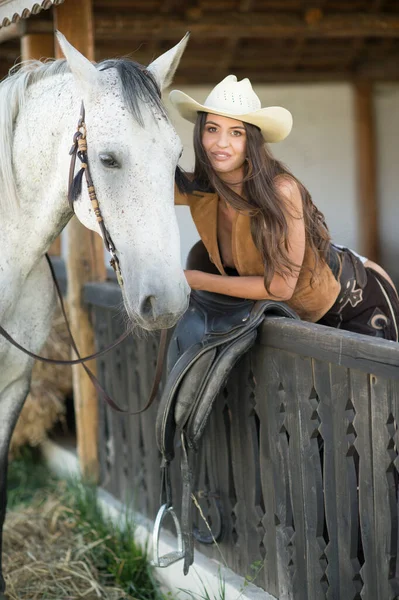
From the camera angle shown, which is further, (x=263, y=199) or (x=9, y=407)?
(x=9, y=407)

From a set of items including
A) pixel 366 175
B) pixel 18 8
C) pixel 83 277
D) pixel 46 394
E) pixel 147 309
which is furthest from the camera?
pixel 366 175

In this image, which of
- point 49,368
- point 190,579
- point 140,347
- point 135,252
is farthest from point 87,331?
point 135,252

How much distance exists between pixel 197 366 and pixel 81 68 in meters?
0.96

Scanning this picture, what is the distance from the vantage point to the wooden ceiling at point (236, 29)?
514cm

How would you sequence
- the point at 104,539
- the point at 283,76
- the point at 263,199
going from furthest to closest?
the point at 283,76 < the point at 104,539 < the point at 263,199

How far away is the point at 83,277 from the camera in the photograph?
12.9 feet

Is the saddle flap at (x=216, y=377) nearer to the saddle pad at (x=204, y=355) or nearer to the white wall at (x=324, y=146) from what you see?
the saddle pad at (x=204, y=355)

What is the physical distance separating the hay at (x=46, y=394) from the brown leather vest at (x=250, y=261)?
7.39ft

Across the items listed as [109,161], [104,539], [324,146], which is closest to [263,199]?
[109,161]

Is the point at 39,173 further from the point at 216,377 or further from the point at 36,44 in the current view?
the point at 36,44

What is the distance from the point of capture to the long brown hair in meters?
2.46

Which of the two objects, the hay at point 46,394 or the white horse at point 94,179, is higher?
the white horse at point 94,179

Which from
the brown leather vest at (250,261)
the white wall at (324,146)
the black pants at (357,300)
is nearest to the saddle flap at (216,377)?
the brown leather vest at (250,261)

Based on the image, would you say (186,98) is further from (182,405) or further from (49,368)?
(49,368)
